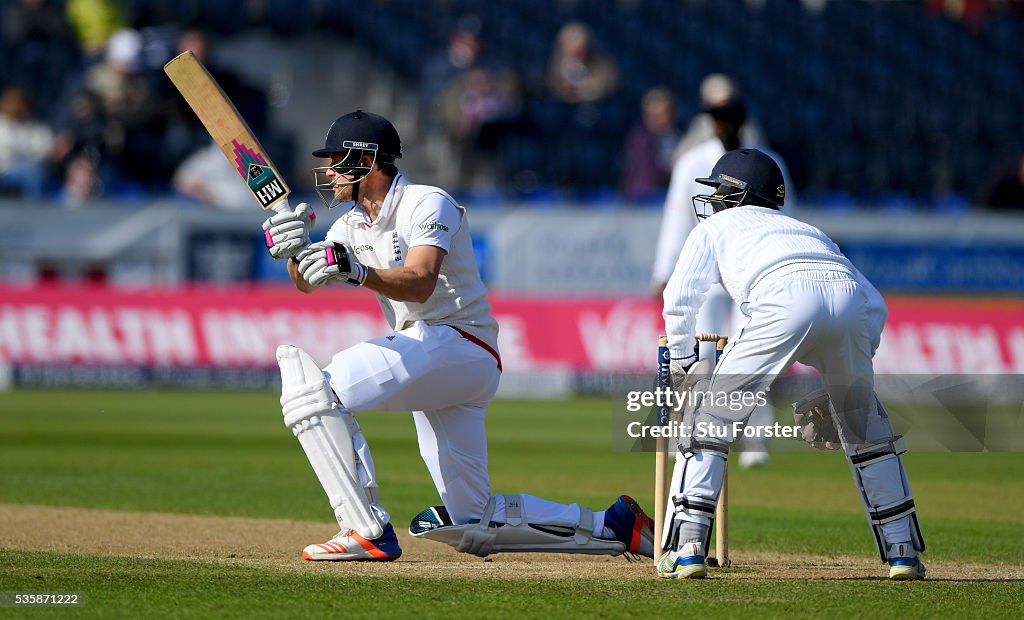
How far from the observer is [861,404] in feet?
20.3

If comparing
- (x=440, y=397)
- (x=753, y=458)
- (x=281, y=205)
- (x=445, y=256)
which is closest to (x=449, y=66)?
(x=753, y=458)

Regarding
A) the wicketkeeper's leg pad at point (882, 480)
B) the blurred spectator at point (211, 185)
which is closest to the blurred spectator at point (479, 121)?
the blurred spectator at point (211, 185)

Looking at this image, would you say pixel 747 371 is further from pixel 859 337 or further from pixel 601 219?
pixel 601 219

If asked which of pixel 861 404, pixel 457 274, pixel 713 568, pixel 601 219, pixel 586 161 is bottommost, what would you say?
pixel 713 568

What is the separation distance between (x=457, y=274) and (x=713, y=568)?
1765 mm

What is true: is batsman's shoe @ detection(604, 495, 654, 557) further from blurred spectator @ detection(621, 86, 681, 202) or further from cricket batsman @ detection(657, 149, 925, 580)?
blurred spectator @ detection(621, 86, 681, 202)

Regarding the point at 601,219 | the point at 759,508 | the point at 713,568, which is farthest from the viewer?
the point at 601,219

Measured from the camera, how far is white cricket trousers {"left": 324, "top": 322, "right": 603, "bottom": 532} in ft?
21.2

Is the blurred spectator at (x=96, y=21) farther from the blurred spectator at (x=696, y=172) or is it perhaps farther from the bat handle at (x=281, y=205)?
the bat handle at (x=281, y=205)

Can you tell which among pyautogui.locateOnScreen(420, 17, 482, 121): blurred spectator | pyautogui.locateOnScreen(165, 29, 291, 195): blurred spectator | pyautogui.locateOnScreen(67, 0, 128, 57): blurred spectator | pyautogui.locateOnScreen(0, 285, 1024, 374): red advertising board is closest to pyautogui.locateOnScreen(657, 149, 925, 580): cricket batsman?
pyautogui.locateOnScreen(0, 285, 1024, 374): red advertising board

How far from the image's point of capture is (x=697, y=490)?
19.6ft

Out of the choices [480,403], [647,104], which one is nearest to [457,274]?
[480,403]

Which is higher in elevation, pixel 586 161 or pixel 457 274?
pixel 586 161

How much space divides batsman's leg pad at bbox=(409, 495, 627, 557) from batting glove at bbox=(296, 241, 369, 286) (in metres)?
1.19
